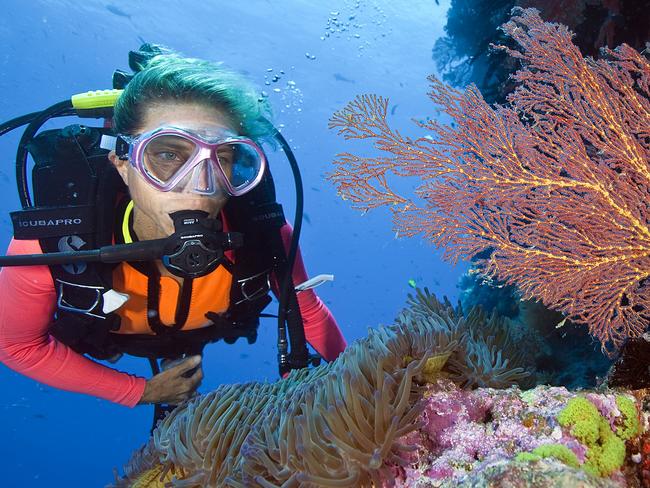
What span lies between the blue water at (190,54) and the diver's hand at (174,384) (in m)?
16.0

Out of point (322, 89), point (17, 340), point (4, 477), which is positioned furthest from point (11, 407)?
point (17, 340)

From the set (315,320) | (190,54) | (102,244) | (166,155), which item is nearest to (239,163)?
(166,155)

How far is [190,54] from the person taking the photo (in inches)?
1500

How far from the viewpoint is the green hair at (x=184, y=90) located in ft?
11.1

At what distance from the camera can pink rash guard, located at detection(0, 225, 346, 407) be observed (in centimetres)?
324

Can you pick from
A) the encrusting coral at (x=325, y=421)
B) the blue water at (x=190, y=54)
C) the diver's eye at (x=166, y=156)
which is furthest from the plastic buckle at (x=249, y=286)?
the blue water at (x=190, y=54)

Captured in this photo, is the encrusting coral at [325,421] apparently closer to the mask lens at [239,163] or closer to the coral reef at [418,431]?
the coral reef at [418,431]

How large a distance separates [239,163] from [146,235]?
3.40 feet

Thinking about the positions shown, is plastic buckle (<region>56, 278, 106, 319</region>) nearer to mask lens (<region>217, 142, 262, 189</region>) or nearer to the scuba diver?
the scuba diver

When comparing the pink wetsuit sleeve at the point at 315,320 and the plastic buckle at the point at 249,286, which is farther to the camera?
the pink wetsuit sleeve at the point at 315,320

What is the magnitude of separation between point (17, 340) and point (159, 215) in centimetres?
150

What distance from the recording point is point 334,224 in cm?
9569

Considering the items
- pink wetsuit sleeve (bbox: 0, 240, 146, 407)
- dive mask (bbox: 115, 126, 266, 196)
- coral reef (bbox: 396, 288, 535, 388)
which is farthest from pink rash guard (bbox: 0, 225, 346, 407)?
coral reef (bbox: 396, 288, 535, 388)

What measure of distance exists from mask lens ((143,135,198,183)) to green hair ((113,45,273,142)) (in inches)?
11.7
